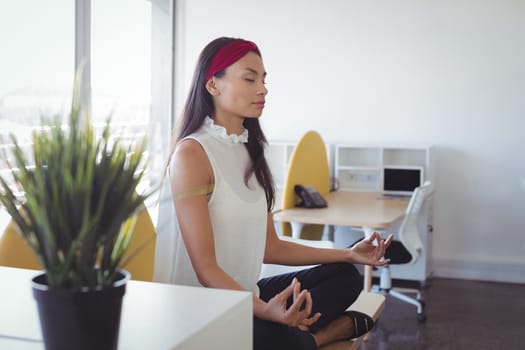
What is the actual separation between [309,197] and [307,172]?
1.29 ft

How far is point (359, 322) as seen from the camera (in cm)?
226

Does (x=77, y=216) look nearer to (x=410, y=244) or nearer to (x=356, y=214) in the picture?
(x=356, y=214)

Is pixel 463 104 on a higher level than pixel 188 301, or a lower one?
higher

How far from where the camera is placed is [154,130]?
990mm

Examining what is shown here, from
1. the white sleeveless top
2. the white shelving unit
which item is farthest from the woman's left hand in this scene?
the white shelving unit

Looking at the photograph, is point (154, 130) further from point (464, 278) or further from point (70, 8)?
point (464, 278)

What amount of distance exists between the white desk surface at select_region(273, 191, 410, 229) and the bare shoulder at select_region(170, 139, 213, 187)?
1.92m

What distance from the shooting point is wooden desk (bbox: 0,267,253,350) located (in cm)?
111

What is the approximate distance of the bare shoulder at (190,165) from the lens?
6.78 ft

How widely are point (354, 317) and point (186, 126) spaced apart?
0.81 m

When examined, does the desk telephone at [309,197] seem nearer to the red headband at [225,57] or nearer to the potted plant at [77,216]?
the red headband at [225,57]

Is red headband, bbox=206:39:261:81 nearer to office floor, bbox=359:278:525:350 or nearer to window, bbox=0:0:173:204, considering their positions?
window, bbox=0:0:173:204

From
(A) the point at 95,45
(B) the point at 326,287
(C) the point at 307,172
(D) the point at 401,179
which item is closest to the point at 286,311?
(B) the point at 326,287

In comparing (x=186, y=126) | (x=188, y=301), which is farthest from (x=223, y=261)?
(x=188, y=301)
